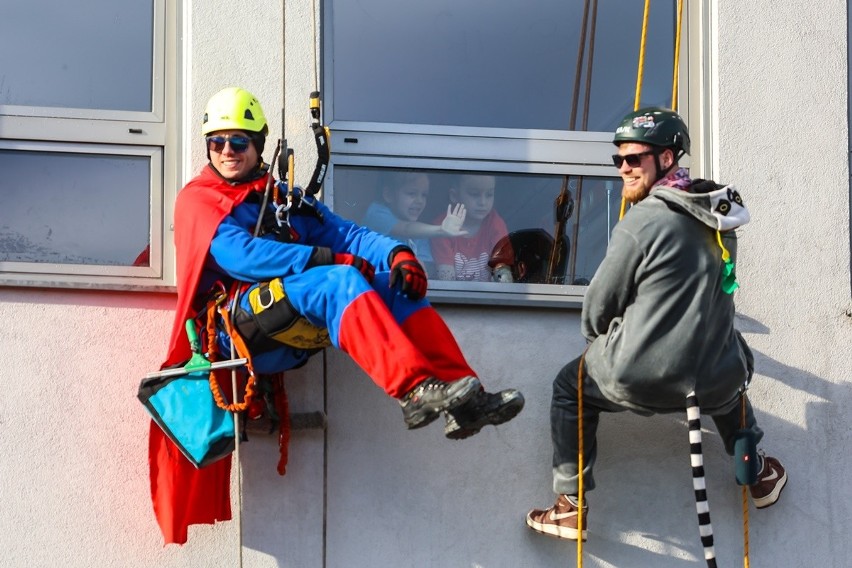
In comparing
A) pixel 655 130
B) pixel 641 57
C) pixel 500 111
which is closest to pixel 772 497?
pixel 655 130

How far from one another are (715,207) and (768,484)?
1142 millimetres

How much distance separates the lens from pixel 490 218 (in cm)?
614

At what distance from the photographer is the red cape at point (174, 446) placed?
17.7 feet

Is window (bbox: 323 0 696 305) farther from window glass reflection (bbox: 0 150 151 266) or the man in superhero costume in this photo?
window glass reflection (bbox: 0 150 151 266)

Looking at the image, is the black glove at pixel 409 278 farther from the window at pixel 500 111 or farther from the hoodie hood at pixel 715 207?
the hoodie hood at pixel 715 207

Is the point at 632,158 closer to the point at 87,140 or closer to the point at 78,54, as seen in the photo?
the point at 87,140

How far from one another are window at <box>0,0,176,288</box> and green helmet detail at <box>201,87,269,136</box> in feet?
1.46

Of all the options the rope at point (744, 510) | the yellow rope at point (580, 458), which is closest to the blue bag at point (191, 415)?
the yellow rope at point (580, 458)

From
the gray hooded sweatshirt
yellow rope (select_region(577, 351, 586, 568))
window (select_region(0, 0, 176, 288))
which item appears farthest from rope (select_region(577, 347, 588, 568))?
window (select_region(0, 0, 176, 288))

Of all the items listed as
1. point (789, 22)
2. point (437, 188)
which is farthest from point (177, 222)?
point (789, 22)

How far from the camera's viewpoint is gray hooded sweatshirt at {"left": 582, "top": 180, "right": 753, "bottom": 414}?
17.0ft

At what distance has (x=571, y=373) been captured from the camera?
554 cm

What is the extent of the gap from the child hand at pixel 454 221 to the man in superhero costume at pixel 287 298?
0.56 m

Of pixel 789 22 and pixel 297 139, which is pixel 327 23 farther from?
pixel 789 22
